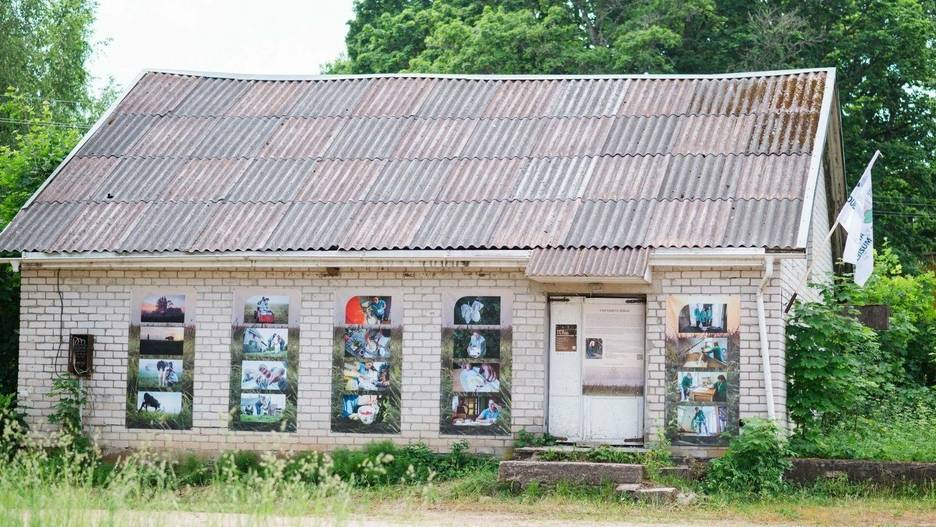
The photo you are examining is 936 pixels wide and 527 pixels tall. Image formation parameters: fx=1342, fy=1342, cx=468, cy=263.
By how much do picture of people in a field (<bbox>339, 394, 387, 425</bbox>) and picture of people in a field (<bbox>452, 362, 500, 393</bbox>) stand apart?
0.97m

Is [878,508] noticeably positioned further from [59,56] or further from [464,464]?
[59,56]

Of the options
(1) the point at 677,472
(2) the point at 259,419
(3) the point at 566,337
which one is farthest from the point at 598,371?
(2) the point at 259,419

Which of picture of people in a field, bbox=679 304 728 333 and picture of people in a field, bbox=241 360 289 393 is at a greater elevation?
picture of people in a field, bbox=679 304 728 333

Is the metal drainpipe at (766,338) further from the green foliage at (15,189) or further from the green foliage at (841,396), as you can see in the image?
the green foliage at (15,189)

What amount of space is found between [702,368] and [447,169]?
459cm

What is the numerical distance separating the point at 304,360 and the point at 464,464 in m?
2.50

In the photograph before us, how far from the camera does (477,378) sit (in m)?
16.5

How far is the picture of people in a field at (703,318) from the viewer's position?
51.5 ft

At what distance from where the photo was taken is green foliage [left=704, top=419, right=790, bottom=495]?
14.5 metres

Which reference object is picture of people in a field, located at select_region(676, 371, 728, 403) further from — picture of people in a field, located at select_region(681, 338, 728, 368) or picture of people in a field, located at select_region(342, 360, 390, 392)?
picture of people in a field, located at select_region(342, 360, 390, 392)

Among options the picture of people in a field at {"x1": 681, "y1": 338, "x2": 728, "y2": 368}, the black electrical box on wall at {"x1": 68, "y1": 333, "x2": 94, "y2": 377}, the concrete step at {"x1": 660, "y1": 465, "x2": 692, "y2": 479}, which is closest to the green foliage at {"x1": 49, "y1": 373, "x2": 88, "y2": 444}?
the black electrical box on wall at {"x1": 68, "y1": 333, "x2": 94, "y2": 377}

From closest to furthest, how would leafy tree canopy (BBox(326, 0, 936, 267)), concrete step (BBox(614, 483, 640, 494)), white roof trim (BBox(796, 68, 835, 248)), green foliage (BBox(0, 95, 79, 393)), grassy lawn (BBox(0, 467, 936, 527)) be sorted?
grassy lawn (BBox(0, 467, 936, 527)) < concrete step (BBox(614, 483, 640, 494)) < white roof trim (BBox(796, 68, 835, 248)) < green foliage (BBox(0, 95, 79, 393)) < leafy tree canopy (BBox(326, 0, 936, 267))

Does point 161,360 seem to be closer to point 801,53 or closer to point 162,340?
point 162,340

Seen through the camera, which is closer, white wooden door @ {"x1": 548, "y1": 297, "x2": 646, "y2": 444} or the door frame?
the door frame
